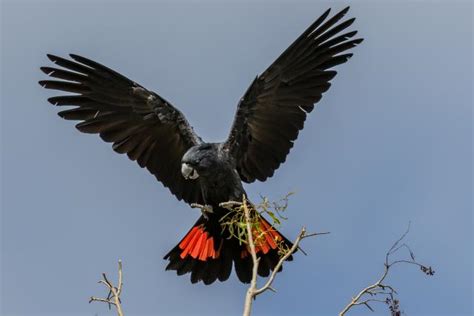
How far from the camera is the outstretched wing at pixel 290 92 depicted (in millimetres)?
8570

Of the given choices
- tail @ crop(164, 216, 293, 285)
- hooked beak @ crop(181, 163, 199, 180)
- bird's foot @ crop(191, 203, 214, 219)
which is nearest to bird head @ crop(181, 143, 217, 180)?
hooked beak @ crop(181, 163, 199, 180)

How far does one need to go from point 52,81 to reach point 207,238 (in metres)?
2.71

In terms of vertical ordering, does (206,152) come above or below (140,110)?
below

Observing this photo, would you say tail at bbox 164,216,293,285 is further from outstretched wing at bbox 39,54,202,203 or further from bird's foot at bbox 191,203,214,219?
outstretched wing at bbox 39,54,202,203

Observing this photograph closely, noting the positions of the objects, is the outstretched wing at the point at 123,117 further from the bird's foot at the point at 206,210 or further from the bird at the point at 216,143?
the bird's foot at the point at 206,210

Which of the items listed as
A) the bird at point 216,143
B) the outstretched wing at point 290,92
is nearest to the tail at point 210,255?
the bird at point 216,143

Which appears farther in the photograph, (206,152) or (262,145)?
(262,145)

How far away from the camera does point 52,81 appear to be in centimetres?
903

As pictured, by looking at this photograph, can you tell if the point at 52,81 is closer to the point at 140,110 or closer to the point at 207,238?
the point at 140,110

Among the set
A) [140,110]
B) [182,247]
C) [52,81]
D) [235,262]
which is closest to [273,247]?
[235,262]

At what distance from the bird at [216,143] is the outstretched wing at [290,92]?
0.04ft

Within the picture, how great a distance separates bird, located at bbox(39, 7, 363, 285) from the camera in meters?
8.30

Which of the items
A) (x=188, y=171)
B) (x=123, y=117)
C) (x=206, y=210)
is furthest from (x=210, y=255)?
(x=123, y=117)

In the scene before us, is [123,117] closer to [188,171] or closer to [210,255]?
[188,171]
